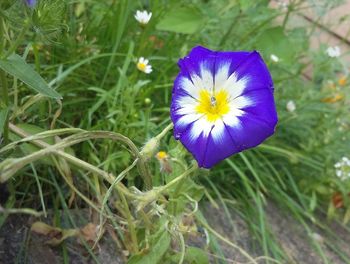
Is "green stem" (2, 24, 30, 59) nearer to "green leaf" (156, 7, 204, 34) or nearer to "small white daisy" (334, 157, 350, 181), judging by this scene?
"green leaf" (156, 7, 204, 34)

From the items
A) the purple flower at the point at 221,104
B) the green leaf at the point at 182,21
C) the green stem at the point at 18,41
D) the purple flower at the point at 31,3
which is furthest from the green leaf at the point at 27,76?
the green leaf at the point at 182,21

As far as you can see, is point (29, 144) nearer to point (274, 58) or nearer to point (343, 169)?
point (274, 58)

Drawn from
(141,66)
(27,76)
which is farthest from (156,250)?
(141,66)

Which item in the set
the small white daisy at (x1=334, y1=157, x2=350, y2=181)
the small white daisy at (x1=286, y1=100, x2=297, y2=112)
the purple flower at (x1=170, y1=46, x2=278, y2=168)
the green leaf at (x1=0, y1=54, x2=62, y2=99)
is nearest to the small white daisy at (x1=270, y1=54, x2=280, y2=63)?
the small white daisy at (x1=286, y1=100, x2=297, y2=112)

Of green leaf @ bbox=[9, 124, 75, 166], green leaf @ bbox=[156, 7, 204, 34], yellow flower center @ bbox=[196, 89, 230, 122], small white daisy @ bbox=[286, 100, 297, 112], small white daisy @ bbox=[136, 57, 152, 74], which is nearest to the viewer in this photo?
yellow flower center @ bbox=[196, 89, 230, 122]

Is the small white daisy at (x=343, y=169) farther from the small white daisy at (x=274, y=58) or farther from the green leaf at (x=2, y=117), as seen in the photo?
the green leaf at (x=2, y=117)
